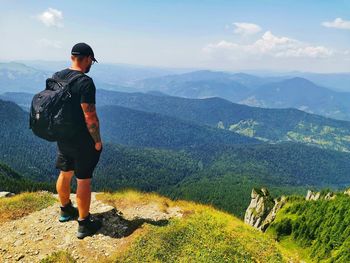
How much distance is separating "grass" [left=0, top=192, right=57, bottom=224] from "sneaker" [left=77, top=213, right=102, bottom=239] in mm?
4653

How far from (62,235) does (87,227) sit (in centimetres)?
114

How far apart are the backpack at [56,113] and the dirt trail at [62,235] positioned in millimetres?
4172

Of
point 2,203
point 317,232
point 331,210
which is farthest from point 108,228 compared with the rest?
point 331,210

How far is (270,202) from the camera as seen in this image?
39.0 meters

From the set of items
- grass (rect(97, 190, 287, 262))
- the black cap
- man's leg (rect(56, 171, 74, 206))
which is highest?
the black cap

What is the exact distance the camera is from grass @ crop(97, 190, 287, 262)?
13523mm

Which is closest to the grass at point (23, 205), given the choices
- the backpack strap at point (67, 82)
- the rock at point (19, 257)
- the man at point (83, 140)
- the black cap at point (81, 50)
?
the rock at point (19, 257)

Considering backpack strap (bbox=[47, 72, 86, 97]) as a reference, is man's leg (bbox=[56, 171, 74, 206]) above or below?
below

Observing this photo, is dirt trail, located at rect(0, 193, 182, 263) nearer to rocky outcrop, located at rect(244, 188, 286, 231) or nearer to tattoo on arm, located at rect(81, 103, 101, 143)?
tattoo on arm, located at rect(81, 103, 101, 143)

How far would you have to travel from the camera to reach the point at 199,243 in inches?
566

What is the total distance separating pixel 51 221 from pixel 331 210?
16062mm

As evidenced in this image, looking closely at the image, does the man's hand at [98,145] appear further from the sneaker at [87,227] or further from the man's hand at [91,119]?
the sneaker at [87,227]

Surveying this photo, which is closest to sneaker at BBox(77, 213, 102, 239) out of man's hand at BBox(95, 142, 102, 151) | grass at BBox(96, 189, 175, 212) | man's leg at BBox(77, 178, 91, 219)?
man's leg at BBox(77, 178, 91, 219)

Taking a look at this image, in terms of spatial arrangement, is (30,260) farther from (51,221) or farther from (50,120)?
(50,120)
